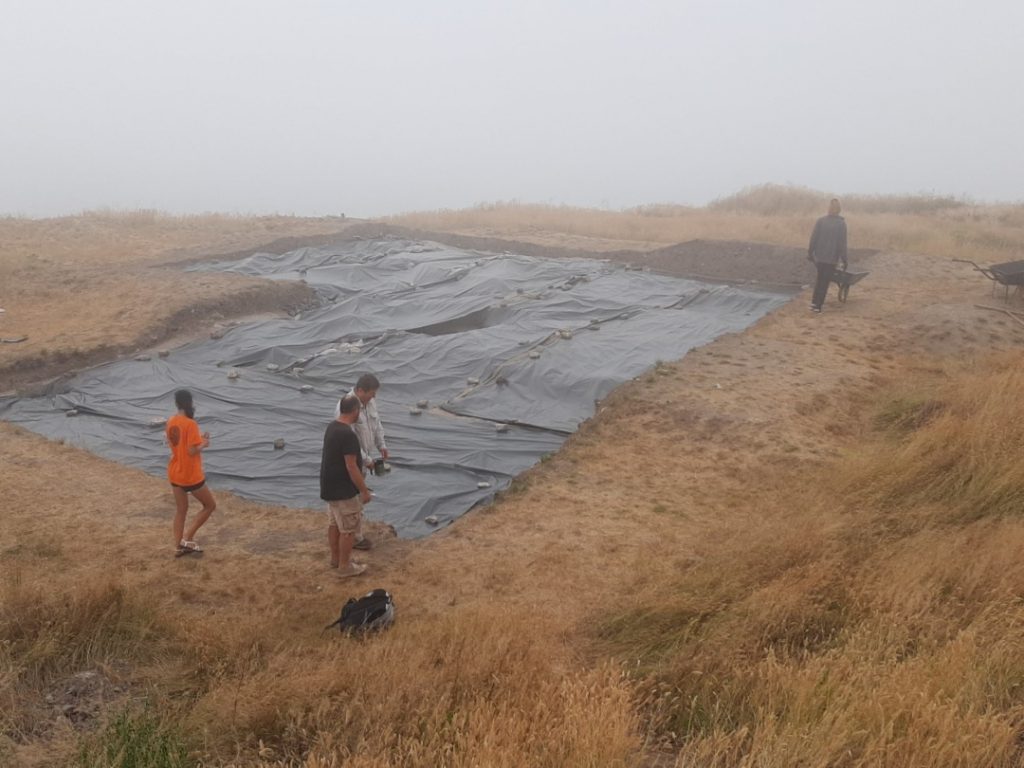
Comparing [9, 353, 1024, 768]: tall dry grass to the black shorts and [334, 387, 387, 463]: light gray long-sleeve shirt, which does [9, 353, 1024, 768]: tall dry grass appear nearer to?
the black shorts

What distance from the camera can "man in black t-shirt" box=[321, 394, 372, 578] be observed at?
4953mm

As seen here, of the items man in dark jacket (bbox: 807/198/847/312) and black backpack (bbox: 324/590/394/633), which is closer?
black backpack (bbox: 324/590/394/633)

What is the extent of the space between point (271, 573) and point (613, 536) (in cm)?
250

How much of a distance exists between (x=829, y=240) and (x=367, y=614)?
9369 mm

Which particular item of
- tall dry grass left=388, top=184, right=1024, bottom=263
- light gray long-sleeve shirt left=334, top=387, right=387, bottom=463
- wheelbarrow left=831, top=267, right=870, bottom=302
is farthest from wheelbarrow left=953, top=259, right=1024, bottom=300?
light gray long-sleeve shirt left=334, top=387, right=387, bottom=463

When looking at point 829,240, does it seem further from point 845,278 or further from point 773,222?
→ point 773,222

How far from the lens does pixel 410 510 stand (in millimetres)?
6270

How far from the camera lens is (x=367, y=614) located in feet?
14.3

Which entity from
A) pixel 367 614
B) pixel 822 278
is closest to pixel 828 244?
pixel 822 278

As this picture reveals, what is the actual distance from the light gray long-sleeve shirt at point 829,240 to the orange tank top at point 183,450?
918cm

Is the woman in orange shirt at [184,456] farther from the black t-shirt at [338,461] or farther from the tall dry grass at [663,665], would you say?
the tall dry grass at [663,665]

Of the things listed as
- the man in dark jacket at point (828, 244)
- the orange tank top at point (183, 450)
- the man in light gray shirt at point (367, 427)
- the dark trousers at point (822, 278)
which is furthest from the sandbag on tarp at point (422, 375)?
the orange tank top at point (183, 450)

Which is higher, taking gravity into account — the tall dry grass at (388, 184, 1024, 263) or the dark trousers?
the tall dry grass at (388, 184, 1024, 263)

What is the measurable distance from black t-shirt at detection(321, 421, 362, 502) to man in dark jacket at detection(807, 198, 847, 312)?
8.38 meters
